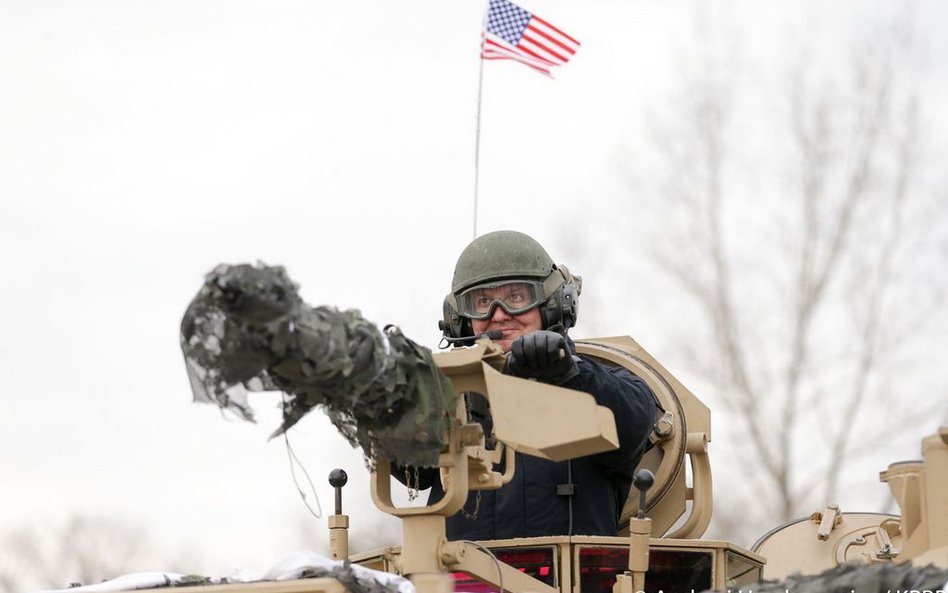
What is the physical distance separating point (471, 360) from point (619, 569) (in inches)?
57.8

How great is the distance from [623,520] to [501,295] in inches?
51.7

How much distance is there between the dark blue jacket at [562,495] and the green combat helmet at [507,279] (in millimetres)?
537

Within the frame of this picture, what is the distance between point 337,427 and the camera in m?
6.38

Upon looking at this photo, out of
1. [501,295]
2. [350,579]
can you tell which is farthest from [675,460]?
[350,579]

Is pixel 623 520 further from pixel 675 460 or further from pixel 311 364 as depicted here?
pixel 311 364

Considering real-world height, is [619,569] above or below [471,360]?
below

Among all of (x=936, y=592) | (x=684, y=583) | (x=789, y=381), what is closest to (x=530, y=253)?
(x=684, y=583)

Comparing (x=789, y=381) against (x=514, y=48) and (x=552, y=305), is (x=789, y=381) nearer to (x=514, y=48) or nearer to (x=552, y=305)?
(x=514, y=48)

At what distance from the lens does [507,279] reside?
8.55 meters

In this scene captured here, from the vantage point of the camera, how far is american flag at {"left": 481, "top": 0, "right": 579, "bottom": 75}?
39.6ft

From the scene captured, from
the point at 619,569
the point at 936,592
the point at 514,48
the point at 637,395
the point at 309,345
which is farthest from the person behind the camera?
the point at 514,48

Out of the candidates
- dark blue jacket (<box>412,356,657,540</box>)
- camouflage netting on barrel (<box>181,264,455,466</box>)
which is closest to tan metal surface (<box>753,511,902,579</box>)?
dark blue jacket (<box>412,356,657,540</box>)

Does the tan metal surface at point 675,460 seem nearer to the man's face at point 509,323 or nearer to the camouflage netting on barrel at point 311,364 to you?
the man's face at point 509,323

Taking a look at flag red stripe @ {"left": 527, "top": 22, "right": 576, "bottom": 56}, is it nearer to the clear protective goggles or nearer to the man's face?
the clear protective goggles
